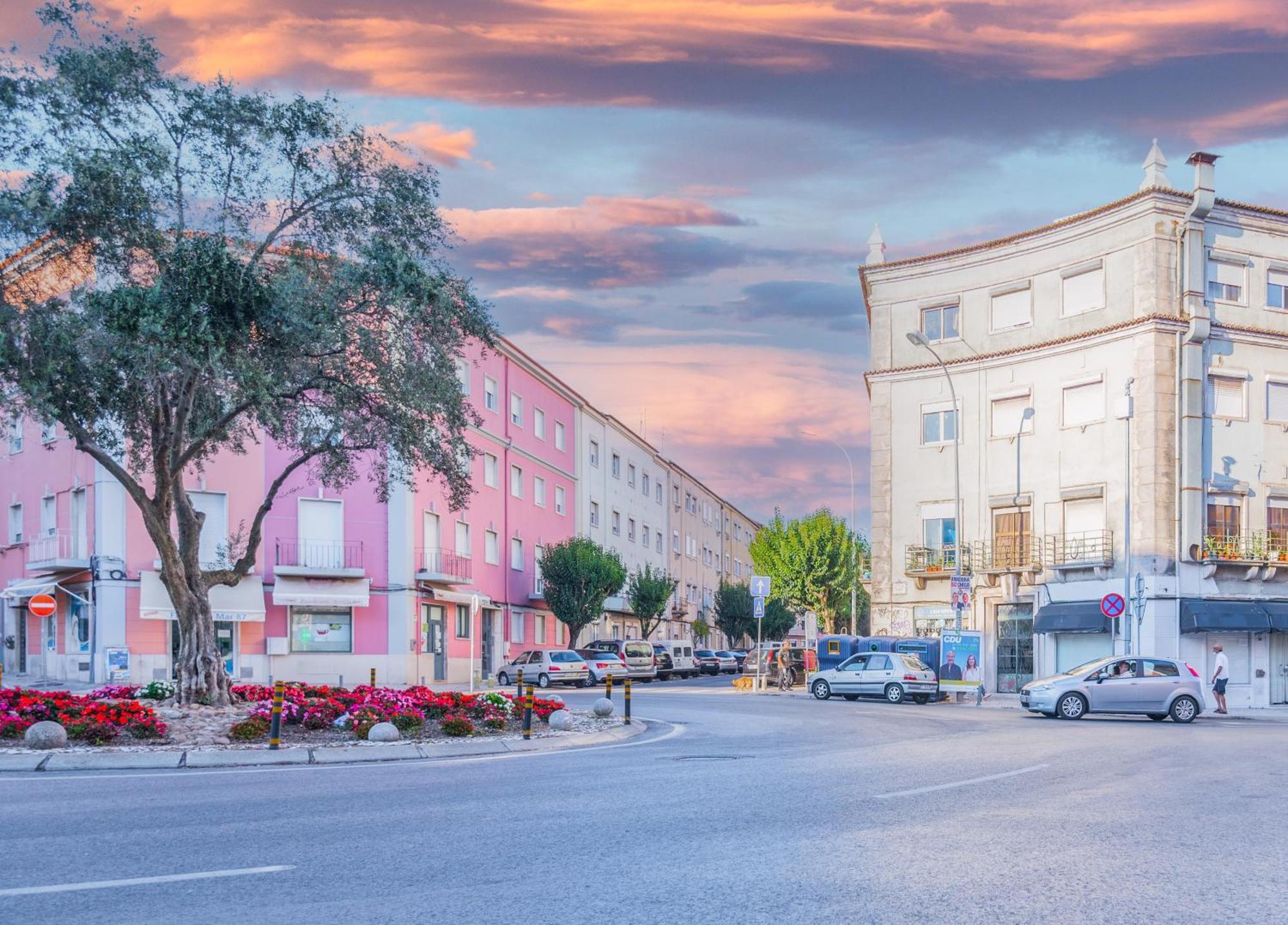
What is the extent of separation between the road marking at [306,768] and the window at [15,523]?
32.6 metres

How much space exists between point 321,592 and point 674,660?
2122 cm

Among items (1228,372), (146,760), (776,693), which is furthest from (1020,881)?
(1228,372)

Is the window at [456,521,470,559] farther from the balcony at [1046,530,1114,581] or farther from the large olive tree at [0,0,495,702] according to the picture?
the large olive tree at [0,0,495,702]

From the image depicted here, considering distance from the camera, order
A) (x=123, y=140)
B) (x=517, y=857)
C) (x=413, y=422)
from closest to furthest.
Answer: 1. (x=517, y=857)
2. (x=123, y=140)
3. (x=413, y=422)

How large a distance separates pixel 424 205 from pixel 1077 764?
Result: 12.2 m

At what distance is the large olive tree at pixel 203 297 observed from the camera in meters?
17.4

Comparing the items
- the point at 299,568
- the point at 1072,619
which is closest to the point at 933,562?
the point at 1072,619

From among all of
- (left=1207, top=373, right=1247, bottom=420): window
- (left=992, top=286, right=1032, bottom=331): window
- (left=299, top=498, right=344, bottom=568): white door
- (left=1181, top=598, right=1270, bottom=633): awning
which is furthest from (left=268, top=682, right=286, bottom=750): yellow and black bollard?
(left=992, top=286, right=1032, bottom=331): window

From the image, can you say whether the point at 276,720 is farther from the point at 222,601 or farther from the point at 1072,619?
the point at 1072,619

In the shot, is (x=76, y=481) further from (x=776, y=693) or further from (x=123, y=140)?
(x=123, y=140)

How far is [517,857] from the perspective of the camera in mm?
8312

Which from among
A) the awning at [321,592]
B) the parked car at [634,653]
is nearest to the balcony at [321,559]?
the awning at [321,592]

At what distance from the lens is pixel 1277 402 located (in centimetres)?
3953

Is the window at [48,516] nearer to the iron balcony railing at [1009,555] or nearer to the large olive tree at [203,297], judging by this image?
the large olive tree at [203,297]
